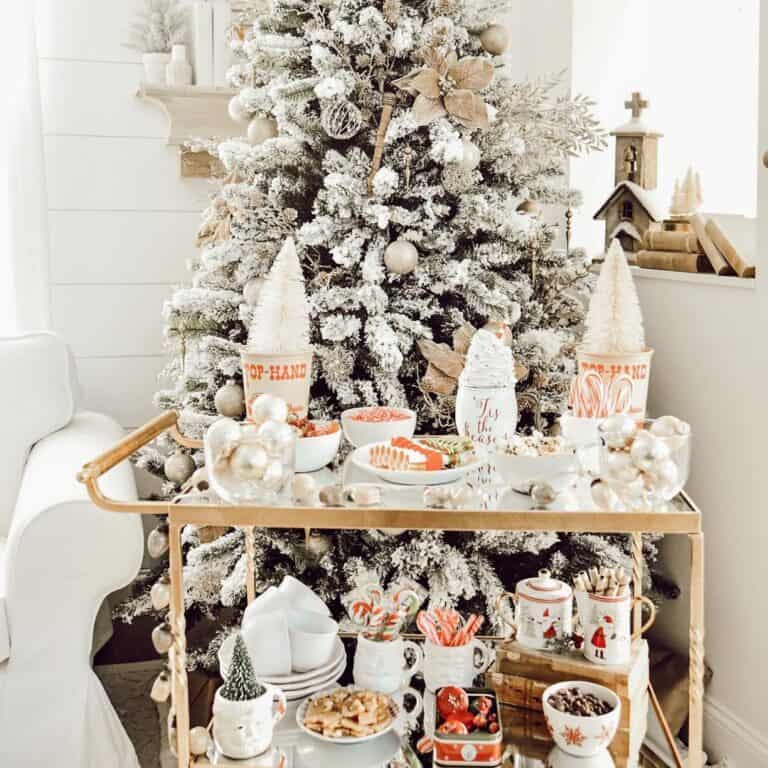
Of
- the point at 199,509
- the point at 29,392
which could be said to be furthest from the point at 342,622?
the point at 29,392

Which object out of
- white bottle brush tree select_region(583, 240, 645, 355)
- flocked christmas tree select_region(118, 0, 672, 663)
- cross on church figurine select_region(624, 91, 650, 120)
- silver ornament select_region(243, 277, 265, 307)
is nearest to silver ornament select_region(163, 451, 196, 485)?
flocked christmas tree select_region(118, 0, 672, 663)

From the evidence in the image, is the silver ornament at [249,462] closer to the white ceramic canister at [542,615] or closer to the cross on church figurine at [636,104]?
the white ceramic canister at [542,615]

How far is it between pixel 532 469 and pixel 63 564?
3.33ft

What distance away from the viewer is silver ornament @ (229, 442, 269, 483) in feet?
4.04

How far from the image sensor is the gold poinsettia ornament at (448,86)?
1.90 m

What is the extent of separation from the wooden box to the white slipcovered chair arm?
78cm

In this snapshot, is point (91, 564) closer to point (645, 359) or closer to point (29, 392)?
point (29, 392)

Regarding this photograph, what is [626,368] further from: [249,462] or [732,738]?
[732,738]

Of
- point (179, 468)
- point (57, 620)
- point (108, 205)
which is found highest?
point (108, 205)

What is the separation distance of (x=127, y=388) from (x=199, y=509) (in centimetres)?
177

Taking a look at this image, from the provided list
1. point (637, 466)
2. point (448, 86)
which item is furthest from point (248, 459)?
point (448, 86)

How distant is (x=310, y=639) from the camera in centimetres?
157

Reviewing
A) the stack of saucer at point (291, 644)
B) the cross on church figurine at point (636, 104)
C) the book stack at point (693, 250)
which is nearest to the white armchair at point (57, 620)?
the stack of saucer at point (291, 644)

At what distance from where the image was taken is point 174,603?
1.32 metres
